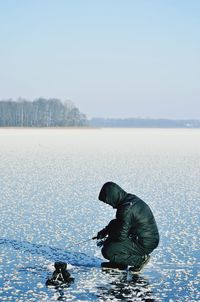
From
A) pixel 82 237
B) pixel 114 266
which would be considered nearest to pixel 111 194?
pixel 114 266

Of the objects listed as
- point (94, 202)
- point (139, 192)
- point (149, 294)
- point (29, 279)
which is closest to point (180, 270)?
point (149, 294)

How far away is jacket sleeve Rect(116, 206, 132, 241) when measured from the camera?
5500 millimetres

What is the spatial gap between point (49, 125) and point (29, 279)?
104939 mm

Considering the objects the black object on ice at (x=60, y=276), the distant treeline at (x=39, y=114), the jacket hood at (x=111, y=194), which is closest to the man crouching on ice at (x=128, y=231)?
the jacket hood at (x=111, y=194)

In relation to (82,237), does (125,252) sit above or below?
above

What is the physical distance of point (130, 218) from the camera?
5539 mm

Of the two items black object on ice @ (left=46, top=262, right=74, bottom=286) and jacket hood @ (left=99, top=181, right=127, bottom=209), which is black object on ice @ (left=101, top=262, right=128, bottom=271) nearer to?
black object on ice @ (left=46, top=262, right=74, bottom=286)

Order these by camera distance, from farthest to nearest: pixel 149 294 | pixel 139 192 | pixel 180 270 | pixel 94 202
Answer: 1. pixel 139 192
2. pixel 94 202
3. pixel 180 270
4. pixel 149 294

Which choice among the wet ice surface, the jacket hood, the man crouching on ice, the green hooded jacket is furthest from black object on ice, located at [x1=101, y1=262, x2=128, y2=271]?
the jacket hood

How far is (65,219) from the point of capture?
8.62 m

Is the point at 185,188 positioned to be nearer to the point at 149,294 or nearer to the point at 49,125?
the point at 149,294

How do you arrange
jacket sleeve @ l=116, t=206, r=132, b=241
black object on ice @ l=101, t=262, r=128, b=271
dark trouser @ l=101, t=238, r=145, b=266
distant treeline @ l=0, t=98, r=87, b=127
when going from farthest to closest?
distant treeline @ l=0, t=98, r=87, b=127
black object on ice @ l=101, t=262, r=128, b=271
dark trouser @ l=101, t=238, r=145, b=266
jacket sleeve @ l=116, t=206, r=132, b=241

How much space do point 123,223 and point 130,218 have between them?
0.31 feet

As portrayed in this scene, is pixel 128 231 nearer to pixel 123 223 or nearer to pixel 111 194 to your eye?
pixel 123 223
